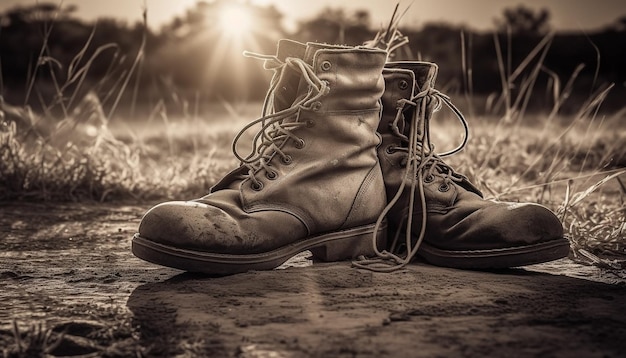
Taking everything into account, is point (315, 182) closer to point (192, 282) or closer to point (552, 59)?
point (192, 282)

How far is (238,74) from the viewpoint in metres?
13.2

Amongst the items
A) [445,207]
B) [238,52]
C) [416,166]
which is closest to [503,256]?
[445,207]

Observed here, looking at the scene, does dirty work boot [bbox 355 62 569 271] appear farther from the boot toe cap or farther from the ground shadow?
the boot toe cap

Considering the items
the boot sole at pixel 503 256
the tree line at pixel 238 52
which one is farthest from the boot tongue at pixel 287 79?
the tree line at pixel 238 52

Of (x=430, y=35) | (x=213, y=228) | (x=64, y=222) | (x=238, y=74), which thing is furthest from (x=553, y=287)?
(x=430, y=35)

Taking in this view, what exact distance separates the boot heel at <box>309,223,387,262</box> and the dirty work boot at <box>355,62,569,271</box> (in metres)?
0.08

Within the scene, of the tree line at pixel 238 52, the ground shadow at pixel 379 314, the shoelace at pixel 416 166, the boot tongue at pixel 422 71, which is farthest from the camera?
the tree line at pixel 238 52

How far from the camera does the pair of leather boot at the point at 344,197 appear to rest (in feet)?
6.59

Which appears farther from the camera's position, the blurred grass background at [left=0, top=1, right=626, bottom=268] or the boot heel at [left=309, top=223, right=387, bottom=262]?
the blurred grass background at [left=0, top=1, right=626, bottom=268]

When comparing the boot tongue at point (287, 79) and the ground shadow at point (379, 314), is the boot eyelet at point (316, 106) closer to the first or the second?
the boot tongue at point (287, 79)

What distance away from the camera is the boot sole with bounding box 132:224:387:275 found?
1.96 metres

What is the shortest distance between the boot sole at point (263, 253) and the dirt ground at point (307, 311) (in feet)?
0.12

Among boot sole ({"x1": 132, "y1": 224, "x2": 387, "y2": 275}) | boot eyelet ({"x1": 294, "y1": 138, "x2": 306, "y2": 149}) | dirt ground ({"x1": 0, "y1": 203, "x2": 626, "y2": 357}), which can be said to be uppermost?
boot eyelet ({"x1": 294, "y1": 138, "x2": 306, "y2": 149})

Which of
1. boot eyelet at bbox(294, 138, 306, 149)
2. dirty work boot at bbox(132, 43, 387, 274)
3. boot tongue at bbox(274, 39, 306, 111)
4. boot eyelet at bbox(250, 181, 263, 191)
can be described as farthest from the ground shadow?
boot tongue at bbox(274, 39, 306, 111)
